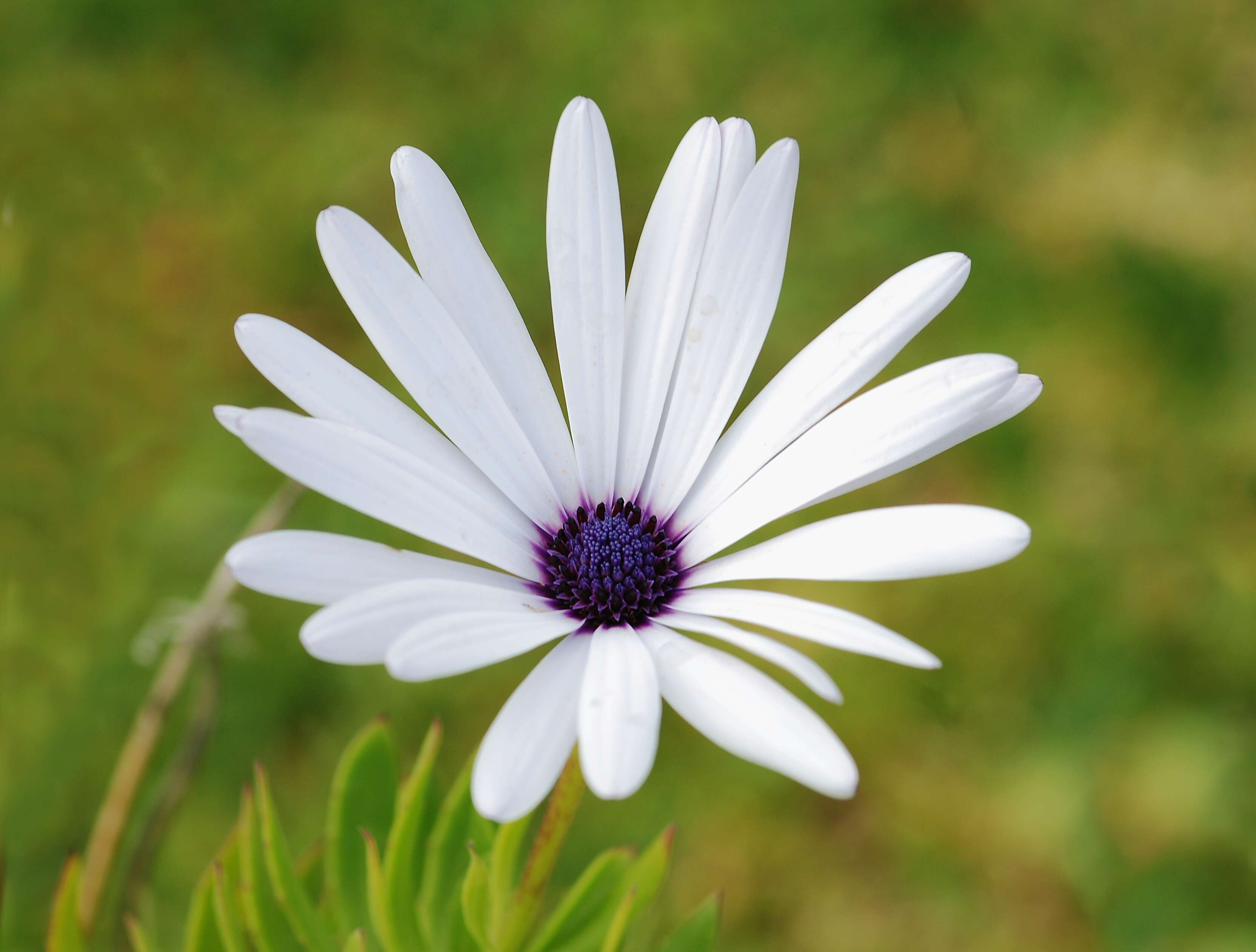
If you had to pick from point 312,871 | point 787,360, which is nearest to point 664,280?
point 312,871

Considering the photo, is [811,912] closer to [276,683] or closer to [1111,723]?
[1111,723]

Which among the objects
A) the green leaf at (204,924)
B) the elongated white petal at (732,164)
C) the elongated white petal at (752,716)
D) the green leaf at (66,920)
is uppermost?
the elongated white petal at (732,164)

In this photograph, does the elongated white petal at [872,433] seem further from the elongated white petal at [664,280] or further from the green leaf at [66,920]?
the green leaf at [66,920]

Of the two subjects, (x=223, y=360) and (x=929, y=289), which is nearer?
(x=929, y=289)

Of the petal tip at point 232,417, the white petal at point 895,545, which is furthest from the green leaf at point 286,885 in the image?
the white petal at point 895,545

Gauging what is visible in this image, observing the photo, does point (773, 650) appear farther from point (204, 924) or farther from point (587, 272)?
point (204, 924)

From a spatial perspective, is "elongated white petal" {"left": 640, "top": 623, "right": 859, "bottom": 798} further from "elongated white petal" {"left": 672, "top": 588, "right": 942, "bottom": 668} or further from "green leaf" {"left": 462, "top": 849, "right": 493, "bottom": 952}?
"green leaf" {"left": 462, "top": 849, "right": 493, "bottom": 952}

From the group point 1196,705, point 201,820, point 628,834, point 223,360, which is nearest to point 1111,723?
point 1196,705
